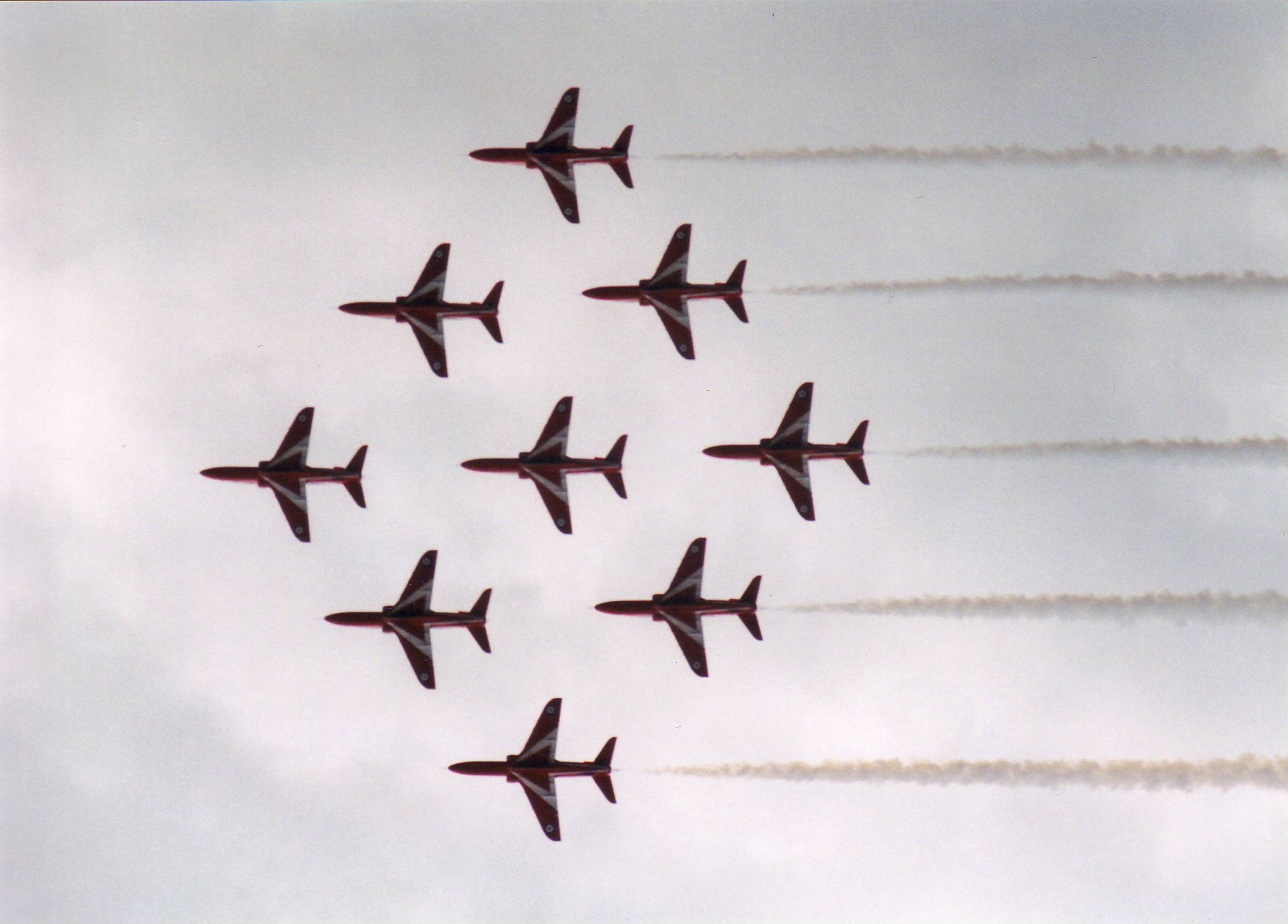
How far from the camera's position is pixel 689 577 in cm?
9875

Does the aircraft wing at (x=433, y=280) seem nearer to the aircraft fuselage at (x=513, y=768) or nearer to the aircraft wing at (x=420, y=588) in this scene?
the aircraft wing at (x=420, y=588)

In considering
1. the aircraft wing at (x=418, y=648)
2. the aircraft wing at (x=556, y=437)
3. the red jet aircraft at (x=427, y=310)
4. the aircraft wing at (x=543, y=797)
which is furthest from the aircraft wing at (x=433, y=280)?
the aircraft wing at (x=543, y=797)

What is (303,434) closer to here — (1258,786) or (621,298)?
(621,298)

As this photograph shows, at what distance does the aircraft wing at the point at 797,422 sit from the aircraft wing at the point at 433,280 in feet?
72.3

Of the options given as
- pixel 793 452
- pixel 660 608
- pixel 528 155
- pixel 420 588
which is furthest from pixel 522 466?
pixel 528 155

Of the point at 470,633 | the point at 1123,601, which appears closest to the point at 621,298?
the point at 470,633

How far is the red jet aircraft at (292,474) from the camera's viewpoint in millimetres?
98312

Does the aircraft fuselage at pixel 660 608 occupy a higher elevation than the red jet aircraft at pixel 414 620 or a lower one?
higher

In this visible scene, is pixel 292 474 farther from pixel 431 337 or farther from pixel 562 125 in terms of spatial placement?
pixel 562 125

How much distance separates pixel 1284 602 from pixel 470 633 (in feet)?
145

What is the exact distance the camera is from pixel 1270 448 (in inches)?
3410

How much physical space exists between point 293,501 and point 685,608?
24.3 metres

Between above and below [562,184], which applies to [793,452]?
below

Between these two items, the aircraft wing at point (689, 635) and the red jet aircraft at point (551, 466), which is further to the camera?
the red jet aircraft at point (551, 466)
